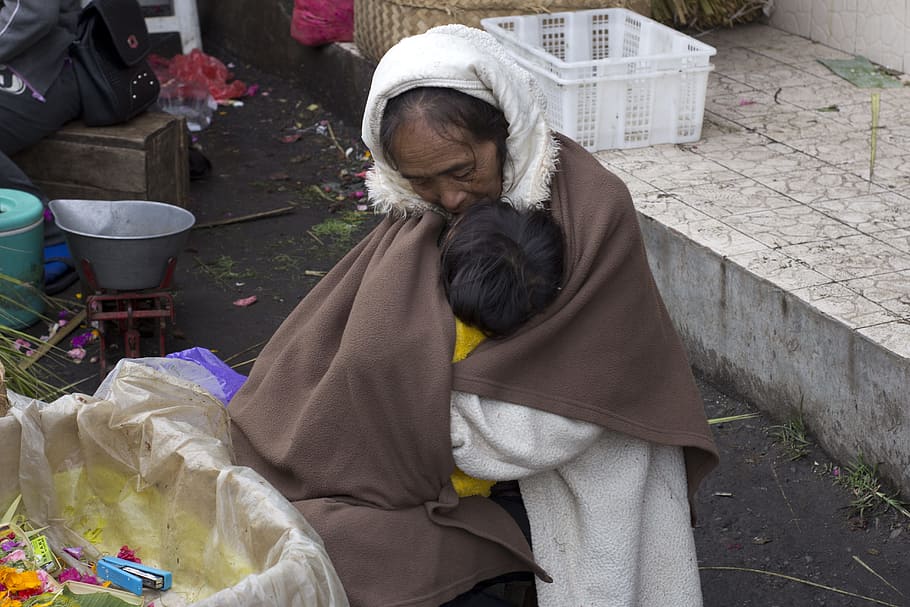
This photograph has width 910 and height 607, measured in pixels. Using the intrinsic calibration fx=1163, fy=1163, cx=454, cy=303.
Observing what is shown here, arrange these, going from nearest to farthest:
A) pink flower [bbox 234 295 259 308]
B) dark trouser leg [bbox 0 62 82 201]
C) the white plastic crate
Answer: the white plastic crate
pink flower [bbox 234 295 259 308]
dark trouser leg [bbox 0 62 82 201]

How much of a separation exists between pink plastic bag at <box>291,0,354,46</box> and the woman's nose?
4507 mm

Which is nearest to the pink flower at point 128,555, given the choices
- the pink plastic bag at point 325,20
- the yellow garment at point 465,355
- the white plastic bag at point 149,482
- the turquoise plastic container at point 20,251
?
the white plastic bag at point 149,482

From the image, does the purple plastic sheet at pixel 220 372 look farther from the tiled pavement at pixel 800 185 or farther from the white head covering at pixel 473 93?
the tiled pavement at pixel 800 185

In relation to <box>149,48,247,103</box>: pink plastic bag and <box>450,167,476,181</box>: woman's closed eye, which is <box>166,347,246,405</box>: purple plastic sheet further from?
<box>149,48,247,103</box>: pink plastic bag

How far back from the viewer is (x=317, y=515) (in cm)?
202

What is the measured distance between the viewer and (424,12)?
5.38m

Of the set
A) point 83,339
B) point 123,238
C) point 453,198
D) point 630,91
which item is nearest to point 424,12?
point 630,91

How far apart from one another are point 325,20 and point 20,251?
9.02 ft

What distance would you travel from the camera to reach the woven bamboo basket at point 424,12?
16.4 feet

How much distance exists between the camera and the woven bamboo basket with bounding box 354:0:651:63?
5008 millimetres

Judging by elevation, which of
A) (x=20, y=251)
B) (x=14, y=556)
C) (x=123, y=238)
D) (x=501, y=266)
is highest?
(x=501, y=266)

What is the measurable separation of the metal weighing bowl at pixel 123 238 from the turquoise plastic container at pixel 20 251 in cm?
17

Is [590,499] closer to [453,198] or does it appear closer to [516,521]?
[516,521]

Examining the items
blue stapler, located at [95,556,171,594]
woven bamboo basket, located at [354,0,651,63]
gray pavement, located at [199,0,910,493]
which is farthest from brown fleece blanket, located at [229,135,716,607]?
woven bamboo basket, located at [354,0,651,63]
